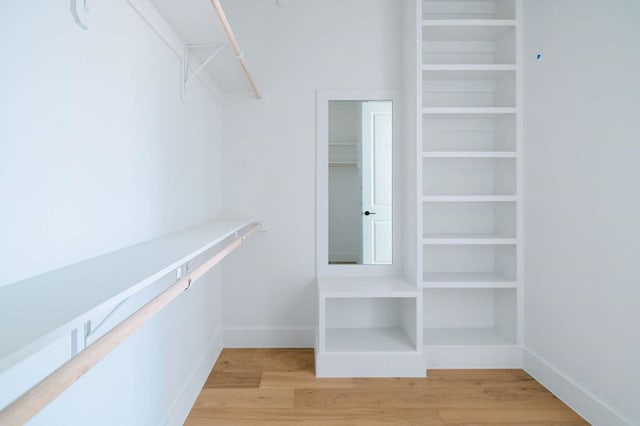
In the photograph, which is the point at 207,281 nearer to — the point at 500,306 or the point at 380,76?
the point at 380,76

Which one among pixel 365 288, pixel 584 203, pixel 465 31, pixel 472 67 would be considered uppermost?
pixel 465 31

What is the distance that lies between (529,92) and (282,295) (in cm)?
207

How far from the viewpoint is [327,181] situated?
2.66 m

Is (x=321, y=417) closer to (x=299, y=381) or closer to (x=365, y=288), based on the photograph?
(x=299, y=381)

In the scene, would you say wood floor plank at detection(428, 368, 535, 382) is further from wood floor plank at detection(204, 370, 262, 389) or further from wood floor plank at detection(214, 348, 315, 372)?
wood floor plank at detection(204, 370, 262, 389)

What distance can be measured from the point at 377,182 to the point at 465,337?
1.19 metres

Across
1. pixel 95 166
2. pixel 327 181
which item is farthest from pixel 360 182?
pixel 95 166

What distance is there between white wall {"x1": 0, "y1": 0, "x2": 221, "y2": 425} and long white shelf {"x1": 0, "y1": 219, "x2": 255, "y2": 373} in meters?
0.08

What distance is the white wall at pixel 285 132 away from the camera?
2.64 meters

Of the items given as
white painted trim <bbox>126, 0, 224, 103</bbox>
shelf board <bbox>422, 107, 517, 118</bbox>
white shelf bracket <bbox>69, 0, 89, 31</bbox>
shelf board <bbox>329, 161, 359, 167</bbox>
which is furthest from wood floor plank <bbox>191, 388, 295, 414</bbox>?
shelf board <bbox>422, 107, 517, 118</bbox>

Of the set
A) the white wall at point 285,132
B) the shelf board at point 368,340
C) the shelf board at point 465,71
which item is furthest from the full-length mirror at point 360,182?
the shelf board at point 368,340

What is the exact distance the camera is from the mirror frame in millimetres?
2641

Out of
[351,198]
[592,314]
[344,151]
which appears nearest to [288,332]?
[351,198]

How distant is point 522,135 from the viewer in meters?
2.36
